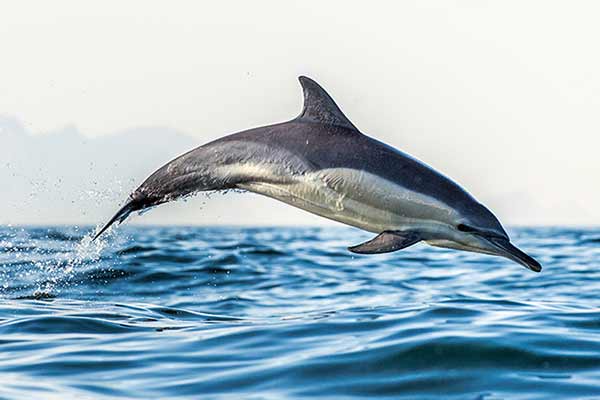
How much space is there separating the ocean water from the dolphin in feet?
2.71

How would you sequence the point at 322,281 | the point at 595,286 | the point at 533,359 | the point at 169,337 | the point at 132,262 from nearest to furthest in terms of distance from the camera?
the point at 533,359 < the point at 169,337 < the point at 595,286 < the point at 322,281 < the point at 132,262

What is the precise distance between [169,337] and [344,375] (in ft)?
6.95

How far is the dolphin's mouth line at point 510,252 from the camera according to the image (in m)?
6.18

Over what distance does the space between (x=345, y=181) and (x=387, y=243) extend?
1.58 ft

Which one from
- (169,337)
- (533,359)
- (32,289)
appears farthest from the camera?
(32,289)

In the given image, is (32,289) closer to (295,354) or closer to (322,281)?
(322,281)

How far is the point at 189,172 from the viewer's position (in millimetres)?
6387

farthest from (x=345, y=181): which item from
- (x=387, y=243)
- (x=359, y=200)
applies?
(x=387, y=243)

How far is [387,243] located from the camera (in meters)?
6.09

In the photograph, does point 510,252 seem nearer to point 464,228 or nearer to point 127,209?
point 464,228

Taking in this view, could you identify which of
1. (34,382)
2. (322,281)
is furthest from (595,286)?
(34,382)

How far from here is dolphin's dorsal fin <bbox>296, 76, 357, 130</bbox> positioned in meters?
6.24

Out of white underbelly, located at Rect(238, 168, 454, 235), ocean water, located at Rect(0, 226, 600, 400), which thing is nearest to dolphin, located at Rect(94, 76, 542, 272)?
white underbelly, located at Rect(238, 168, 454, 235)

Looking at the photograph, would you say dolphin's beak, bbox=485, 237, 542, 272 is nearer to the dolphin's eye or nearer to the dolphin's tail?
the dolphin's eye
